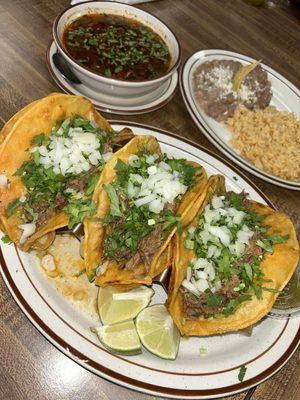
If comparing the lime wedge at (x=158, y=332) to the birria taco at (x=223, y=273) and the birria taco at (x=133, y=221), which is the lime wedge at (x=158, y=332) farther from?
the birria taco at (x=133, y=221)

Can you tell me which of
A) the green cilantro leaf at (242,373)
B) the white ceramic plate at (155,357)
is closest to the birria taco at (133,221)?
the white ceramic plate at (155,357)

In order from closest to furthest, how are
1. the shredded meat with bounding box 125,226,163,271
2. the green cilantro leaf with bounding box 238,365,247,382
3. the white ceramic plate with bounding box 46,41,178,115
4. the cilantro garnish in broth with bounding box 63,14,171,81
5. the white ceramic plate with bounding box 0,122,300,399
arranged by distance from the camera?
the white ceramic plate with bounding box 0,122,300,399 → the green cilantro leaf with bounding box 238,365,247,382 → the shredded meat with bounding box 125,226,163,271 → the white ceramic plate with bounding box 46,41,178,115 → the cilantro garnish in broth with bounding box 63,14,171,81

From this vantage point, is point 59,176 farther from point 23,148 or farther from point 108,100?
point 108,100

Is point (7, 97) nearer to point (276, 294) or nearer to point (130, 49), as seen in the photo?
point (130, 49)

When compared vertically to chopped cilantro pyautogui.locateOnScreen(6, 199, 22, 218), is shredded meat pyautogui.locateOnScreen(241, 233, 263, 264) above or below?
above

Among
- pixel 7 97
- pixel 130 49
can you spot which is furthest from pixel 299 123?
pixel 7 97

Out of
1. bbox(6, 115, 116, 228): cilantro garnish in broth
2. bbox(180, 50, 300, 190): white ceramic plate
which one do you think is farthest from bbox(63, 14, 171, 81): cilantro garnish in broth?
bbox(6, 115, 116, 228): cilantro garnish in broth

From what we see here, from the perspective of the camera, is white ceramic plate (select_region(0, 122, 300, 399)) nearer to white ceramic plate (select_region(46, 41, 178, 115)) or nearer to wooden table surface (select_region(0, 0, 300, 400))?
wooden table surface (select_region(0, 0, 300, 400))
